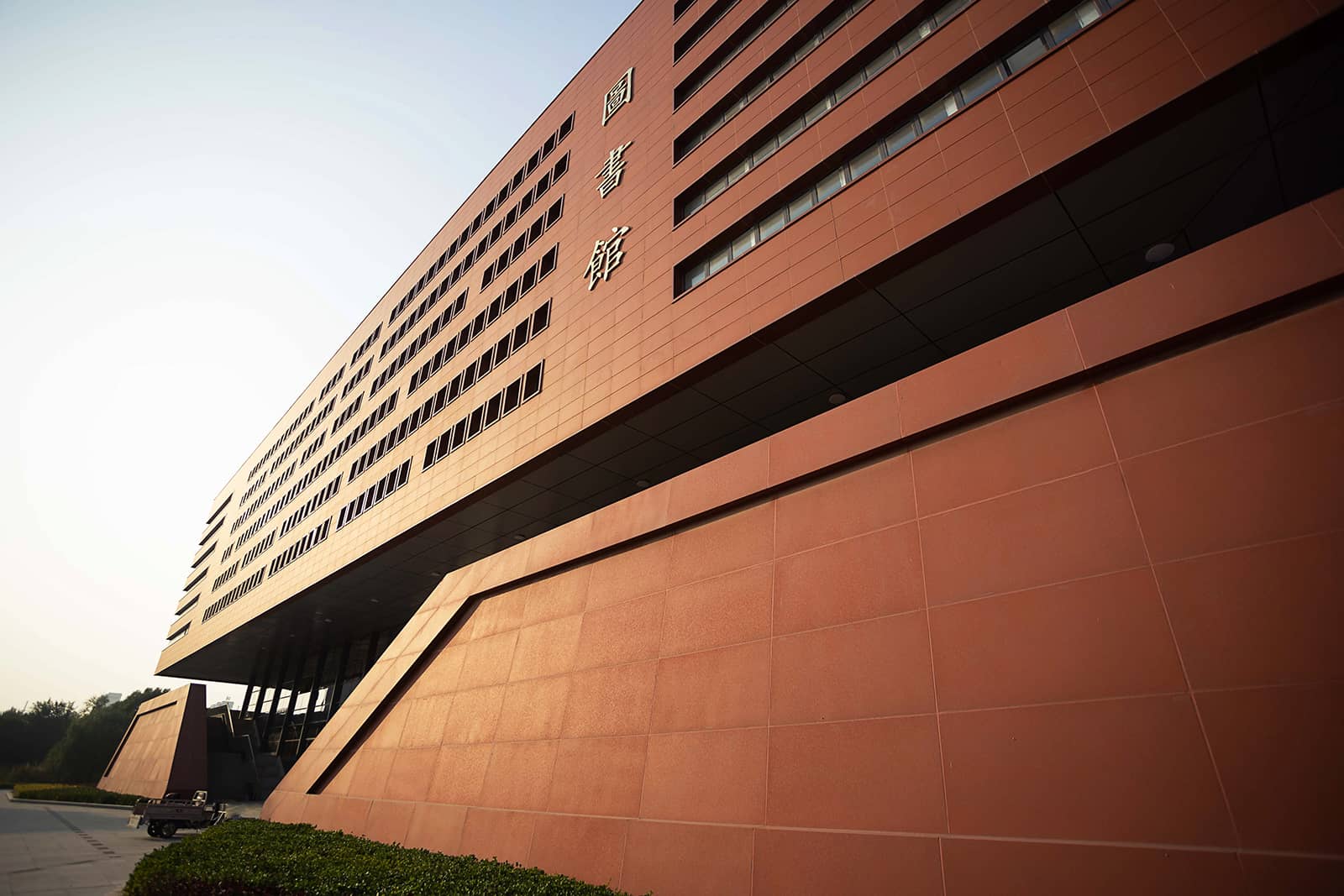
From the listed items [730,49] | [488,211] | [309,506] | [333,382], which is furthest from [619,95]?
[333,382]

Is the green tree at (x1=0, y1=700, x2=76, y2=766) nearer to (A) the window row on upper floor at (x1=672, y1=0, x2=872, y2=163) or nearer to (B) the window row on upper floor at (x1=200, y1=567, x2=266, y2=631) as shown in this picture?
(B) the window row on upper floor at (x1=200, y1=567, x2=266, y2=631)

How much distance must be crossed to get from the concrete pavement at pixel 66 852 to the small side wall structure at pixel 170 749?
797cm

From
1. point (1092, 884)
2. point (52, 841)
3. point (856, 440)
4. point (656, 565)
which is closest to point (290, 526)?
point (52, 841)

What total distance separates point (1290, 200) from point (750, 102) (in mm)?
11543

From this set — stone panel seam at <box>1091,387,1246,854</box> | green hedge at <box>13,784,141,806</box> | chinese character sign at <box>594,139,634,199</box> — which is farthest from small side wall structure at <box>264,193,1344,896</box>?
green hedge at <box>13,784,141,806</box>

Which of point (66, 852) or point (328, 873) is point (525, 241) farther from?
point (66, 852)

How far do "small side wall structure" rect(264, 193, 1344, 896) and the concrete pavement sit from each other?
8.09m

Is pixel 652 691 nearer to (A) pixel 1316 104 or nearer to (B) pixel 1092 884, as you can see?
(B) pixel 1092 884

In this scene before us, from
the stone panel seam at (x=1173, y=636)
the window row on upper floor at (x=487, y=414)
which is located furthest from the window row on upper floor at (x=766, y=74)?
the stone panel seam at (x=1173, y=636)

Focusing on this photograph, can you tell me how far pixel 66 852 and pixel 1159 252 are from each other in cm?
2896

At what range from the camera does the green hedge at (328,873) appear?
802 centimetres

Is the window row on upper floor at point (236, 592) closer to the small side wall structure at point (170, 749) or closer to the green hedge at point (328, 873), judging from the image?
the small side wall structure at point (170, 749)

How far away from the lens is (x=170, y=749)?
126ft

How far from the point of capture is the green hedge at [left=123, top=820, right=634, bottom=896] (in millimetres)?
8023
